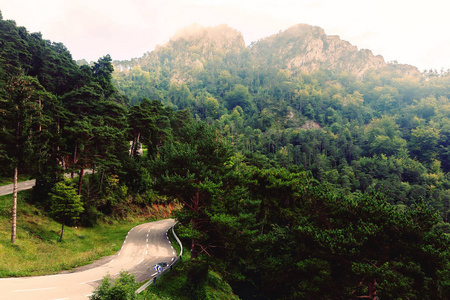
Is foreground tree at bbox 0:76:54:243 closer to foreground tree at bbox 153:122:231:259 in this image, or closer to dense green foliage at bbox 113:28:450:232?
foreground tree at bbox 153:122:231:259

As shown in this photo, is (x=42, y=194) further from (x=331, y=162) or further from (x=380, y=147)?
(x=380, y=147)

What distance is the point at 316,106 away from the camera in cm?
15300

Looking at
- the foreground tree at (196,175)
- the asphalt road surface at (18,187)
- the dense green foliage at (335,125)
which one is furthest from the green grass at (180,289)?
the dense green foliage at (335,125)

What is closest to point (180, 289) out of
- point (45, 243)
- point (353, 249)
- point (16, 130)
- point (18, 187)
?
point (353, 249)

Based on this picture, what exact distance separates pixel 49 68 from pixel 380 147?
407ft

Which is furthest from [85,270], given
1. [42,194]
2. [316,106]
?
[316,106]

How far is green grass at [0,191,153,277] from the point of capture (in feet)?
49.3

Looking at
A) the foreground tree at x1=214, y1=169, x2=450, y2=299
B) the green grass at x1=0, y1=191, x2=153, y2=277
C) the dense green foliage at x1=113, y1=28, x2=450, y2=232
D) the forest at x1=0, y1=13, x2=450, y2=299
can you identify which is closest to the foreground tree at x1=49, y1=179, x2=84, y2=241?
the forest at x1=0, y1=13, x2=450, y2=299

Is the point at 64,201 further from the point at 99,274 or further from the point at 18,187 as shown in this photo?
the point at 18,187

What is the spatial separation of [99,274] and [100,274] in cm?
6

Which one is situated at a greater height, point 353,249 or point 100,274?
point 353,249

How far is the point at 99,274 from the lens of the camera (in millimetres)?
15352

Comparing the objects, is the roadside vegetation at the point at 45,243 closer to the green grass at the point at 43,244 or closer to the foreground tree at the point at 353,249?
the green grass at the point at 43,244

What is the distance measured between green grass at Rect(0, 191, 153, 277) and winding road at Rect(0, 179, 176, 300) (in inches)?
42.5
